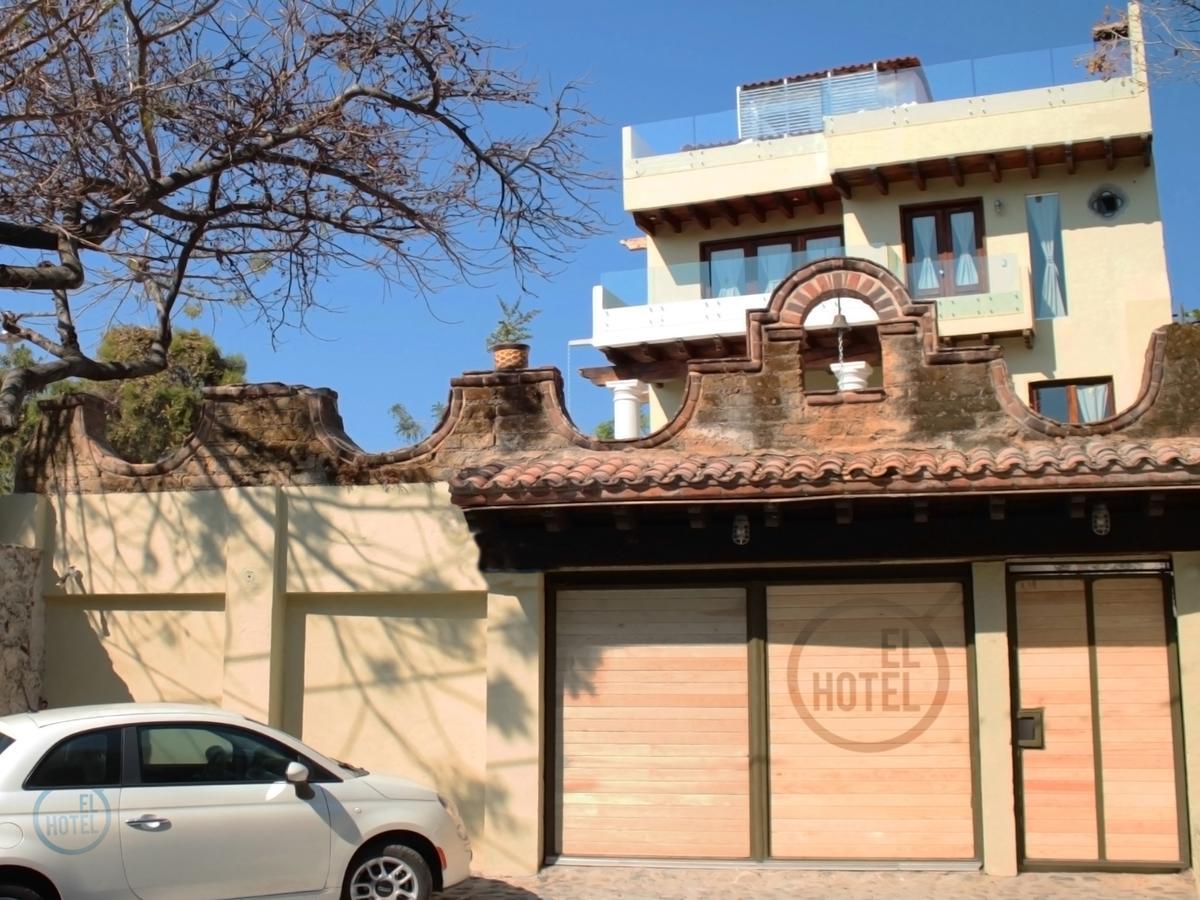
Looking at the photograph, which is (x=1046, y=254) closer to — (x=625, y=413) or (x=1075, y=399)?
(x=1075, y=399)

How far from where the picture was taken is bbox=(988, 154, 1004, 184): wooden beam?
1933 cm

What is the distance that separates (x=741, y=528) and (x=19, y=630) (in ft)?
22.7

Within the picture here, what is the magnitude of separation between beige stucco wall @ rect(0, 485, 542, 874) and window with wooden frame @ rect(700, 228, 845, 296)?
10910mm

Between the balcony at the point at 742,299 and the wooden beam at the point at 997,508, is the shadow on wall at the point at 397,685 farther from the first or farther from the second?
the balcony at the point at 742,299

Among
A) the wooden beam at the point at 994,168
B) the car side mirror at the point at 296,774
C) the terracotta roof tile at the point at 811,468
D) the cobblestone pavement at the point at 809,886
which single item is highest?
the wooden beam at the point at 994,168

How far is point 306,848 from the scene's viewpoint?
7703 millimetres

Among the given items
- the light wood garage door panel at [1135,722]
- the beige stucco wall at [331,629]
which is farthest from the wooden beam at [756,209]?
the light wood garage door panel at [1135,722]

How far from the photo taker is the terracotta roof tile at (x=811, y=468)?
361 inches

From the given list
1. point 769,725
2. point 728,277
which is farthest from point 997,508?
point 728,277

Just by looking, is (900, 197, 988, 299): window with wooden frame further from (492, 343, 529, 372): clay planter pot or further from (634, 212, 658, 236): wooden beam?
(492, 343, 529, 372): clay planter pot

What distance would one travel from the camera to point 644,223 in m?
22.5

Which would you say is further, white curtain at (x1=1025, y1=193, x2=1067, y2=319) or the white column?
white curtain at (x1=1025, y1=193, x2=1067, y2=319)

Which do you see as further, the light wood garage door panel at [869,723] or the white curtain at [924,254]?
the white curtain at [924,254]

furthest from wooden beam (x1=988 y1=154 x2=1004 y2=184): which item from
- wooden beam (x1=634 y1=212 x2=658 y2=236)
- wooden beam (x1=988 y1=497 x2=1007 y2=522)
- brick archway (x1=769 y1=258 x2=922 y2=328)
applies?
wooden beam (x1=988 y1=497 x2=1007 y2=522)
